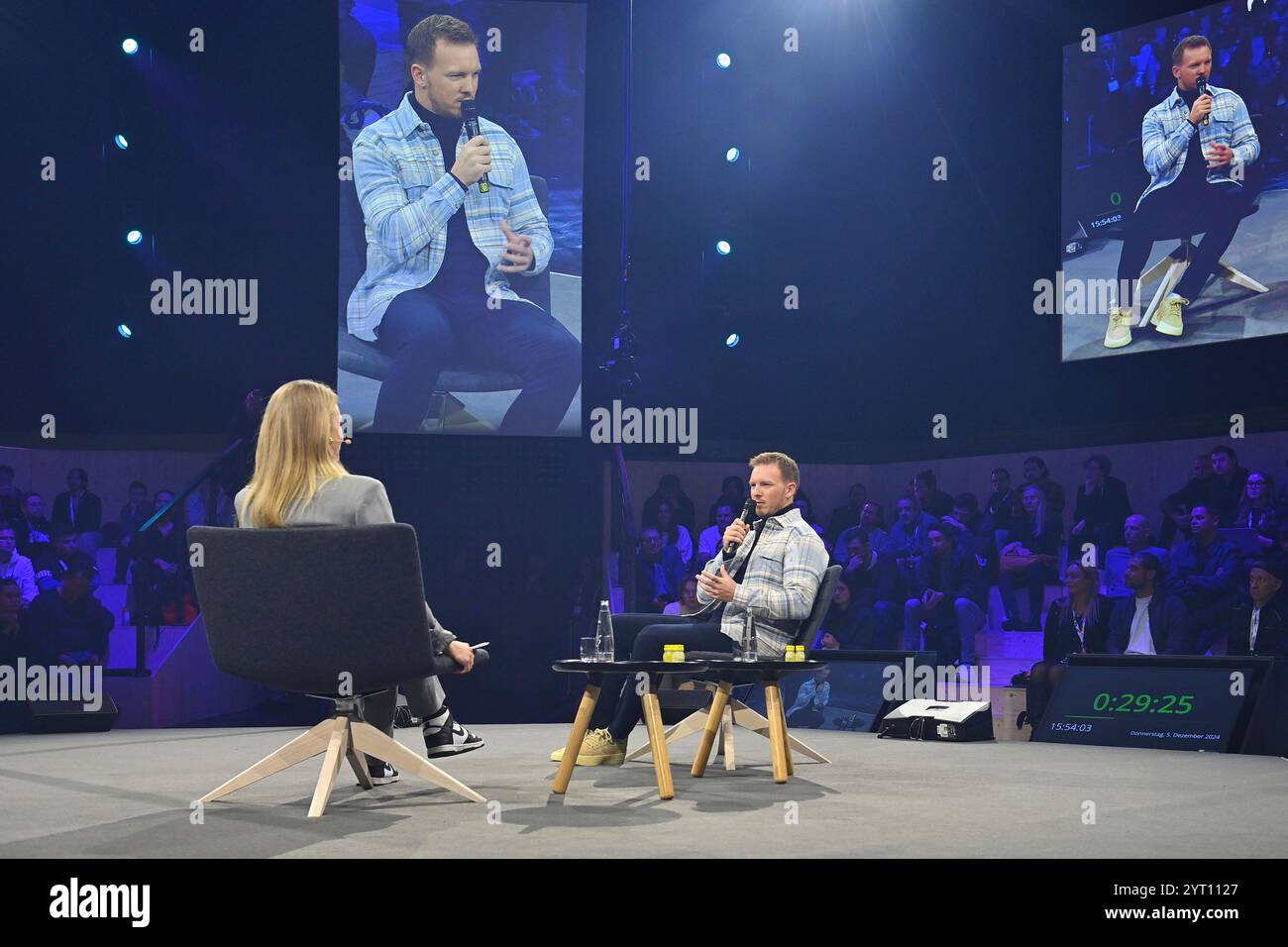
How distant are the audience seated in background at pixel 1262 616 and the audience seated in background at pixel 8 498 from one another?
6.47 metres

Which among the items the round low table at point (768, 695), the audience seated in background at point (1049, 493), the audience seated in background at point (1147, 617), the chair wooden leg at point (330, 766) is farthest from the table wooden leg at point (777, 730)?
the audience seated in background at point (1049, 493)

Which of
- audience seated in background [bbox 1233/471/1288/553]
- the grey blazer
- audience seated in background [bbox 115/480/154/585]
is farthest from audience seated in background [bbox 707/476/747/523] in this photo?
the grey blazer

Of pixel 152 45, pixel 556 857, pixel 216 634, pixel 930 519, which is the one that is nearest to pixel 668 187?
pixel 930 519

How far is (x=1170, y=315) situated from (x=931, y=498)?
175cm

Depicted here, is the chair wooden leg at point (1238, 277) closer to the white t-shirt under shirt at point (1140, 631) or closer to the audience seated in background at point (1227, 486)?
the audience seated in background at point (1227, 486)

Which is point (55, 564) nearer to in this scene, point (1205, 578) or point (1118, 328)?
point (1205, 578)

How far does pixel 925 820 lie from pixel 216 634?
1.99m

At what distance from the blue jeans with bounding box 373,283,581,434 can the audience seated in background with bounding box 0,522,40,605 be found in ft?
6.57

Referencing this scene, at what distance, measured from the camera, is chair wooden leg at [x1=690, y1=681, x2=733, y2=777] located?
4.26 m

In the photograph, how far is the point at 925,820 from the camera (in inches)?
134

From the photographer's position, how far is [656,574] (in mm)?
7781

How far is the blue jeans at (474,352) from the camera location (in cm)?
755

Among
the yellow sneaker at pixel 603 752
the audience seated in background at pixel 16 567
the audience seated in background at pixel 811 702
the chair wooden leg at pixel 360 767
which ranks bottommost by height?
the audience seated in background at pixel 811 702
